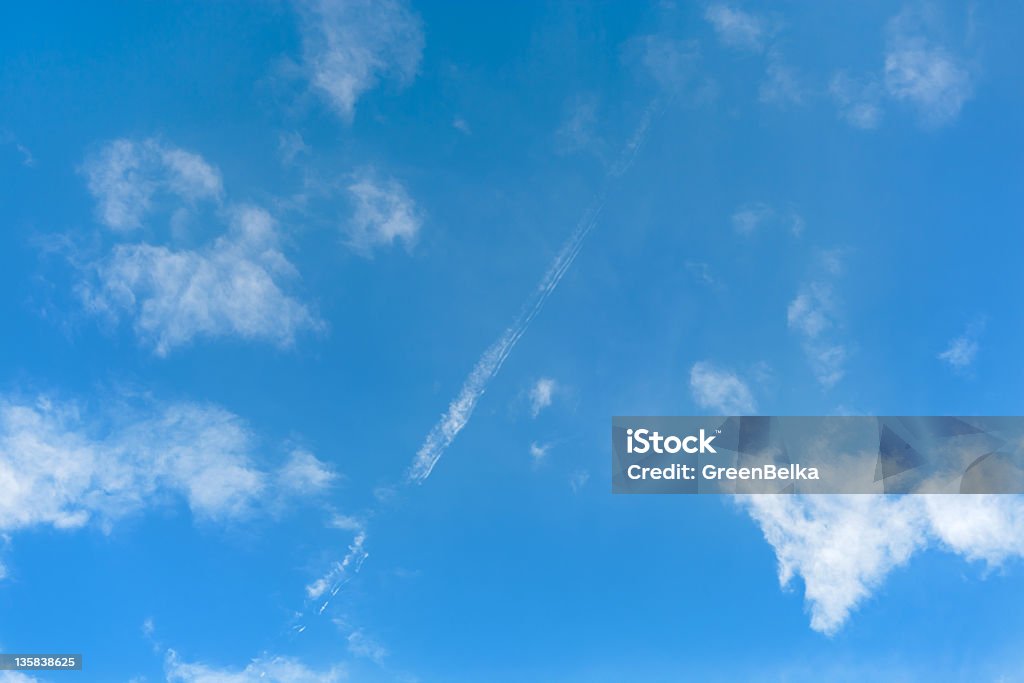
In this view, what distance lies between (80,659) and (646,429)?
6118 cm

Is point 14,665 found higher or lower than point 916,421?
lower

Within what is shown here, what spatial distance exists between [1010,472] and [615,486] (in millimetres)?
38518

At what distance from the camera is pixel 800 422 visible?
62094mm

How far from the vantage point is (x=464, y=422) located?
213 feet

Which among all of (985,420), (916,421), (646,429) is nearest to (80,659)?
(646,429)

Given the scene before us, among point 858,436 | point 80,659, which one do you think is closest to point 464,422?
point 858,436

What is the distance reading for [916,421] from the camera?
62031 mm

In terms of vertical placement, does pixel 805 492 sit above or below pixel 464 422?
below

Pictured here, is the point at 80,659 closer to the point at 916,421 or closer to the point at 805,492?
the point at 805,492

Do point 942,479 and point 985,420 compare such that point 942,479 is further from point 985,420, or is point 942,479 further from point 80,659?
point 80,659

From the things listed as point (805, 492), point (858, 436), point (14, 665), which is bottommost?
point (14, 665)

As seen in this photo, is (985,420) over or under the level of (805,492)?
over

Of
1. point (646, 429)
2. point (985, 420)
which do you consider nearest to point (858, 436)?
point (985, 420)

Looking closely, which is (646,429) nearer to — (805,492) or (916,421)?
(805,492)
